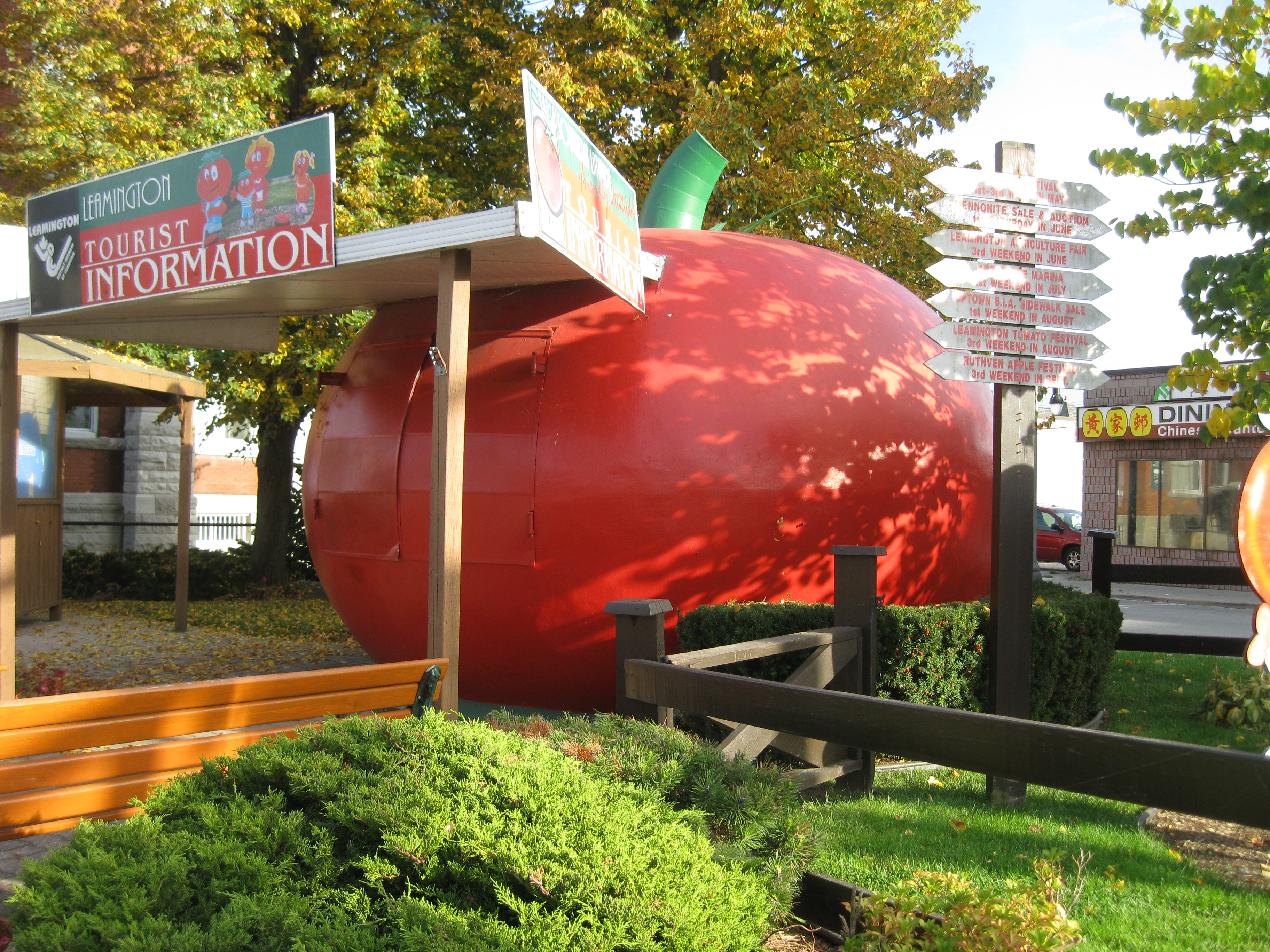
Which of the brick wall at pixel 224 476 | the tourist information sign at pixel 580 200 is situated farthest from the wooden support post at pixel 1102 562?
the brick wall at pixel 224 476

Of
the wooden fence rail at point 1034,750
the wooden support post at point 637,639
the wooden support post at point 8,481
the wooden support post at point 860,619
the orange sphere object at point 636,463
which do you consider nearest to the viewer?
the wooden fence rail at point 1034,750

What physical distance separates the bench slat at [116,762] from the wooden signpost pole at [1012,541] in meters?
3.36

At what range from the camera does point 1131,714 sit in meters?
7.81

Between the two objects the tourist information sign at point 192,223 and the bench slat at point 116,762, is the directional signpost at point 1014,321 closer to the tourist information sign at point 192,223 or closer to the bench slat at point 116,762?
the tourist information sign at point 192,223

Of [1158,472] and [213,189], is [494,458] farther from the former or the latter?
[1158,472]

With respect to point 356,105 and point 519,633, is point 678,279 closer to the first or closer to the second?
point 519,633

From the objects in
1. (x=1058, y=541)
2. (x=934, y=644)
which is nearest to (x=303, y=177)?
(x=934, y=644)

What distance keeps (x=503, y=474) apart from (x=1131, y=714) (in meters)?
5.45

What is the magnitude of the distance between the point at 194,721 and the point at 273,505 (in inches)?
509

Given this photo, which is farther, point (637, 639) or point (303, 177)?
point (303, 177)

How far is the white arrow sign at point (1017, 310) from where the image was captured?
16.7 ft

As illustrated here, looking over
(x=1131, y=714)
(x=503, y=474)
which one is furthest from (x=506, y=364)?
(x=1131, y=714)

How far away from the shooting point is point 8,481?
292 inches

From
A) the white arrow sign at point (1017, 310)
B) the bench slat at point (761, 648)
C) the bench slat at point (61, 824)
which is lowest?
the bench slat at point (61, 824)
